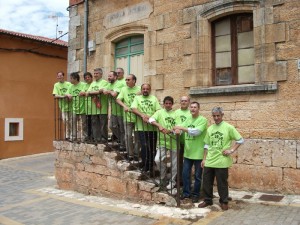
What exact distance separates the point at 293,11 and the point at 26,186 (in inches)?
278

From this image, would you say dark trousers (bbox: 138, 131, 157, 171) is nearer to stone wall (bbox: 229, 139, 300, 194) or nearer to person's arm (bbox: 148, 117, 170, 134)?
person's arm (bbox: 148, 117, 170, 134)

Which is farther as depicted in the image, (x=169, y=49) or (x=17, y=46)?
(x=17, y=46)

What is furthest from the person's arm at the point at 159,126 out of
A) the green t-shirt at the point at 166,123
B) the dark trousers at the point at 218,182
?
the dark trousers at the point at 218,182

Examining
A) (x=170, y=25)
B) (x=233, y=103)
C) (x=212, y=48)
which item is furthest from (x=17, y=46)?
(x=233, y=103)

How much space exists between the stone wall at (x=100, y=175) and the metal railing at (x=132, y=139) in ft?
0.43

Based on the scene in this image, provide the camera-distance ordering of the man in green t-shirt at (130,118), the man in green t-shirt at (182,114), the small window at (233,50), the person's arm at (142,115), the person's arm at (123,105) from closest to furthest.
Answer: the man in green t-shirt at (182,114) → the person's arm at (142,115) → the person's arm at (123,105) → the man in green t-shirt at (130,118) → the small window at (233,50)

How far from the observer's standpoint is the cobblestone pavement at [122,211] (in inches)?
194

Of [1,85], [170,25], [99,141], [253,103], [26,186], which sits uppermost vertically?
[170,25]

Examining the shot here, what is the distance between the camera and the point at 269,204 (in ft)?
18.1

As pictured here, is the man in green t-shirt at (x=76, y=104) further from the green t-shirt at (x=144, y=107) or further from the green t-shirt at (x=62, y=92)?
the green t-shirt at (x=144, y=107)

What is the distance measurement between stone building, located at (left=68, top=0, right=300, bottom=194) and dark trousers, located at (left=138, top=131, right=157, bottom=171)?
5.20 feet

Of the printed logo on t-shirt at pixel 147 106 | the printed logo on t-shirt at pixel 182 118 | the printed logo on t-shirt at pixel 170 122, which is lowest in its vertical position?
the printed logo on t-shirt at pixel 170 122

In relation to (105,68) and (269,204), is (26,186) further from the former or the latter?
(269,204)

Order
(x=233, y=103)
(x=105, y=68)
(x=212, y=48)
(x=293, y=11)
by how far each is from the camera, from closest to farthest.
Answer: (x=293, y=11), (x=233, y=103), (x=212, y=48), (x=105, y=68)
